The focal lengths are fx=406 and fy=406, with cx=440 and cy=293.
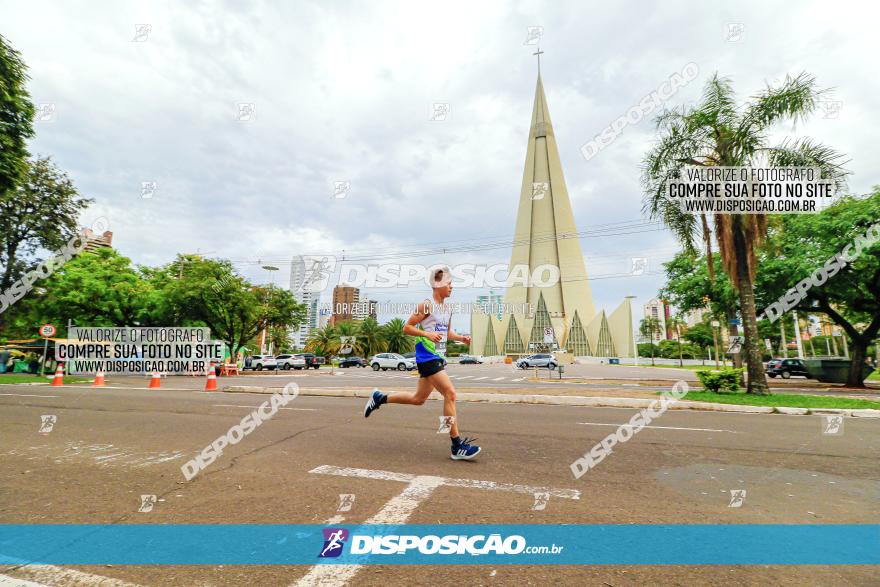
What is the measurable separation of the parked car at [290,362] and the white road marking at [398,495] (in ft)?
128

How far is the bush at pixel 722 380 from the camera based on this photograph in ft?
42.7

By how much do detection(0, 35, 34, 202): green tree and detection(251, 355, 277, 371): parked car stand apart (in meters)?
29.8

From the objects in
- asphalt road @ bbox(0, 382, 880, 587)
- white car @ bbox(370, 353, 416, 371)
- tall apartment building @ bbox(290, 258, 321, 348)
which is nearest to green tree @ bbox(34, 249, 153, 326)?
tall apartment building @ bbox(290, 258, 321, 348)

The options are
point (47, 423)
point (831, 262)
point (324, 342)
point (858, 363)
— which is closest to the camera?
point (47, 423)

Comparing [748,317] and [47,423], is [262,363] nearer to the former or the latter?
[47,423]

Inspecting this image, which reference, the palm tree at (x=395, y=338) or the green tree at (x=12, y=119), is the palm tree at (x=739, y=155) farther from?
the palm tree at (x=395, y=338)

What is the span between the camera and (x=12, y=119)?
35.9ft

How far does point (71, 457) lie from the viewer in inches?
191

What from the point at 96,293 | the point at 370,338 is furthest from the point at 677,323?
the point at 96,293

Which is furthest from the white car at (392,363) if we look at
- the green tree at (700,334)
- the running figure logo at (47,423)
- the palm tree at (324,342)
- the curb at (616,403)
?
the green tree at (700,334)

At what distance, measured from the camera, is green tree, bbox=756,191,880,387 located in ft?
53.6

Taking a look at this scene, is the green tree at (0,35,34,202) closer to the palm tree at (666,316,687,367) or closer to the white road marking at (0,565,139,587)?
the white road marking at (0,565,139,587)

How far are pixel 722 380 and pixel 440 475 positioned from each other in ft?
42.7

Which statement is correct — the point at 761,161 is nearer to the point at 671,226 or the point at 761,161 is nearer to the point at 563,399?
the point at 671,226
